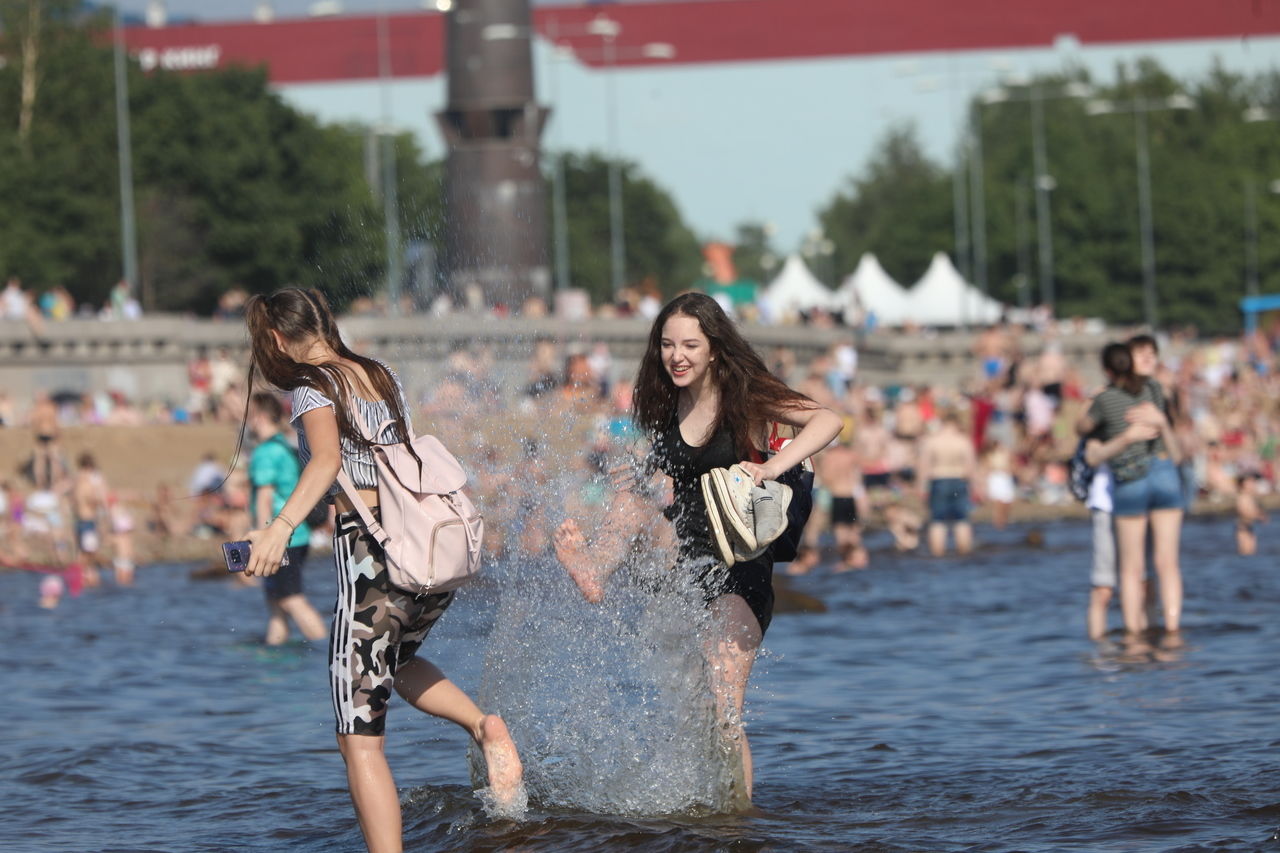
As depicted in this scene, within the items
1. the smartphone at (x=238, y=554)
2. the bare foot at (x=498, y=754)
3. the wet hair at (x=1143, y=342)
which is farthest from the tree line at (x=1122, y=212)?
the smartphone at (x=238, y=554)

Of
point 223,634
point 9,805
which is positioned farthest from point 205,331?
point 9,805

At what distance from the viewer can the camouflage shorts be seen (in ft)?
20.5

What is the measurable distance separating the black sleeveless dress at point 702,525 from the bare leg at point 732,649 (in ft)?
0.12

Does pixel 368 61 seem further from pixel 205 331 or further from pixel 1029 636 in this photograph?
pixel 1029 636

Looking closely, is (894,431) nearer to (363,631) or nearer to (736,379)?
(736,379)

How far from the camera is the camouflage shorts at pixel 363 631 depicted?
626 centimetres

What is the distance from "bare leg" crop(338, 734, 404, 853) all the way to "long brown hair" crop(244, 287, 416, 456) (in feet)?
3.01

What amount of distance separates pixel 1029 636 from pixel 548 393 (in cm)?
346

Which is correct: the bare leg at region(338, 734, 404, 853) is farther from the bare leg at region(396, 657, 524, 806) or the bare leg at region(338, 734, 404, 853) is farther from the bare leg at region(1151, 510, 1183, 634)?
the bare leg at region(1151, 510, 1183, 634)

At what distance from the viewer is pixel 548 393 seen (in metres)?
13.4

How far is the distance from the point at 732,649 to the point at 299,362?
5.73ft

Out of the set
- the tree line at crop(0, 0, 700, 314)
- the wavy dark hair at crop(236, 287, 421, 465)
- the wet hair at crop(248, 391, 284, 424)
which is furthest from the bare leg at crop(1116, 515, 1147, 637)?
the tree line at crop(0, 0, 700, 314)

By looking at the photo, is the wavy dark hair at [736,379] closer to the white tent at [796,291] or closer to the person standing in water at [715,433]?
the person standing in water at [715,433]

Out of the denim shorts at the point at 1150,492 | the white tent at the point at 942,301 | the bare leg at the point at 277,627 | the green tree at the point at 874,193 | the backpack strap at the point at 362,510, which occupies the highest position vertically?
the green tree at the point at 874,193
